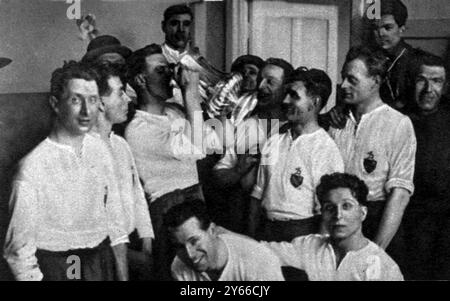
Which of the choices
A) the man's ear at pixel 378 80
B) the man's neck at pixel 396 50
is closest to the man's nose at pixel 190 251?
the man's ear at pixel 378 80

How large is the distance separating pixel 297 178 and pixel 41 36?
1079 mm

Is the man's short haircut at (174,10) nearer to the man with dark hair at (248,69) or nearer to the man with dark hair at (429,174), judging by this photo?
the man with dark hair at (248,69)

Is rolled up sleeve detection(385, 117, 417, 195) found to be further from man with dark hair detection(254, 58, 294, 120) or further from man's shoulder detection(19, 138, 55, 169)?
man's shoulder detection(19, 138, 55, 169)

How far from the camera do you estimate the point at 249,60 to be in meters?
3.10

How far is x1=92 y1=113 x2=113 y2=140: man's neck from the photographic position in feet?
9.99

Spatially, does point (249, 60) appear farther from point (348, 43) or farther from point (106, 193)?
point (106, 193)

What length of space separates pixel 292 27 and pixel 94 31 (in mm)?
735

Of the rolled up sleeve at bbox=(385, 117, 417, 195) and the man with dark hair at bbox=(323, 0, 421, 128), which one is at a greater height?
the man with dark hair at bbox=(323, 0, 421, 128)

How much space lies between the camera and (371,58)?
10.3 feet

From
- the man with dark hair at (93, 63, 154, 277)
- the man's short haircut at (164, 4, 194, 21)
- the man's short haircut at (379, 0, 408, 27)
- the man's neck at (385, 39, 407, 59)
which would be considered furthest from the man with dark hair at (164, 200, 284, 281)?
the man's short haircut at (379, 0, 408, 27)

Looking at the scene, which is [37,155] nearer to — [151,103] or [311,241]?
[151,103]

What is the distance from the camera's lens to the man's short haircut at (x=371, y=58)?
3135mm

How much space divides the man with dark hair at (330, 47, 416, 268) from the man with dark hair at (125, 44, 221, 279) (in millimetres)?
530

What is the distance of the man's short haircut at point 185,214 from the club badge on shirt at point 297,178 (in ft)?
1.15
